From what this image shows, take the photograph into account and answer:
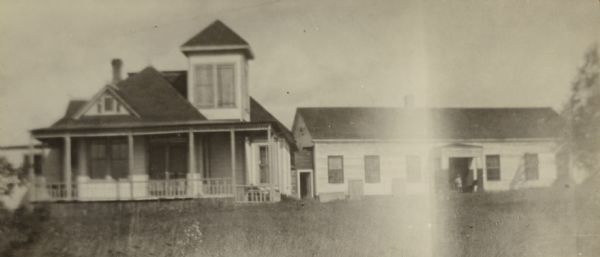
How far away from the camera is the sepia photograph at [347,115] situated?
8.71 metres

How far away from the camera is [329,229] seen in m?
9.16

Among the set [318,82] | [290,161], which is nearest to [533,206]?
[318,82]

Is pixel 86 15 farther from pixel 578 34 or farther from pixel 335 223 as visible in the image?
pixel 578 34

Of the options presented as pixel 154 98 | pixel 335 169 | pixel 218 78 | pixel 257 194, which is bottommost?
pixel 257 194

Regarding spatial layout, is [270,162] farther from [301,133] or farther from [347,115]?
[347,115]

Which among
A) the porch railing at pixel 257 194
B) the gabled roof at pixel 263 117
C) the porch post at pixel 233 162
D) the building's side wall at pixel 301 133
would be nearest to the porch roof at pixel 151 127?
the porch post at pixel 233 162

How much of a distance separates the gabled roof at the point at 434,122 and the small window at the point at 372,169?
276 mm

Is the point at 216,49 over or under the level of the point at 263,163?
over

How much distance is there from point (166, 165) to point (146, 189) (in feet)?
2.24

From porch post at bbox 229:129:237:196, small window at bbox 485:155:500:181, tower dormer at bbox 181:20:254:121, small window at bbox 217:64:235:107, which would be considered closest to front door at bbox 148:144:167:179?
tower dormer at bbox 181:20:254:121

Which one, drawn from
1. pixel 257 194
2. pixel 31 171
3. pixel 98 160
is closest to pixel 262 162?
pixel 257 194

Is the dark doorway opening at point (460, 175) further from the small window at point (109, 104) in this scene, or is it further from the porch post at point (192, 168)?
the small window at point (109, 104)

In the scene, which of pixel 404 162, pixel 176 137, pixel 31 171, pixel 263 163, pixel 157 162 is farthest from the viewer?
pixel 263 163

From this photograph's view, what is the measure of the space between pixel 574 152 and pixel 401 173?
209 cm
